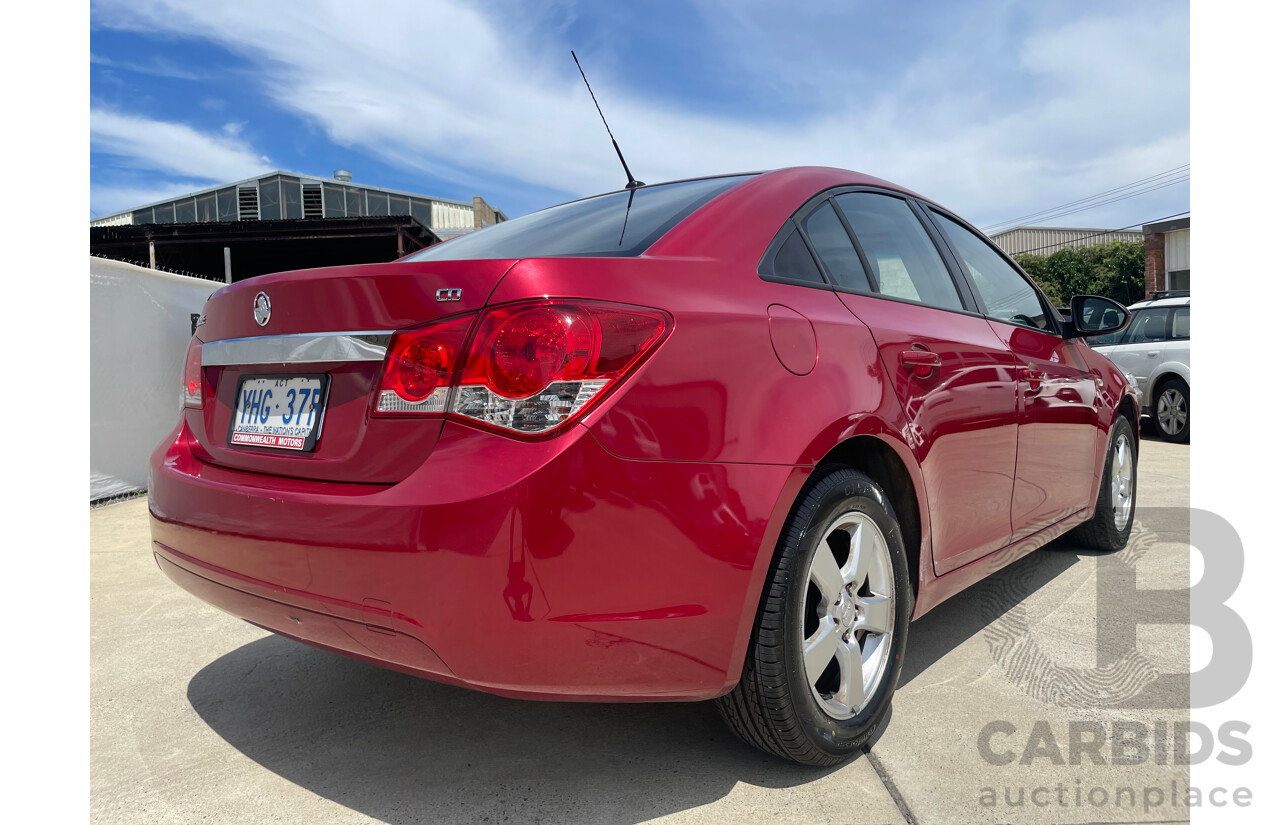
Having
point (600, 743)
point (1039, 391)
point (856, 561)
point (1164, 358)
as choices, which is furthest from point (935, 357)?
point (1164, 358)

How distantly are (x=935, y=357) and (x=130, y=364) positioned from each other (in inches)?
221

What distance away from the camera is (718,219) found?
2.04 meters

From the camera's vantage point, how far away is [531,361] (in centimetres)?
158

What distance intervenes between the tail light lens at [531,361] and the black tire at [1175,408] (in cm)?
964

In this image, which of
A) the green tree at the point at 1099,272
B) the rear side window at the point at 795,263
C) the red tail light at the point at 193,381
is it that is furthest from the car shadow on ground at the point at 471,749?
the green tree at the point at 1099,272

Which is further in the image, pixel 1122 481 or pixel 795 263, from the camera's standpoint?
pixel 1122 481

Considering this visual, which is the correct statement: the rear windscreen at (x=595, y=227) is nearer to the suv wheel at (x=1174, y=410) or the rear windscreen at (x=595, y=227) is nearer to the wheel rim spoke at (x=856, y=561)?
the wheel rim spoke at (x=856, y=561)

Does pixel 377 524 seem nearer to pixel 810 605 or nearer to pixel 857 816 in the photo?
pixel 810 605

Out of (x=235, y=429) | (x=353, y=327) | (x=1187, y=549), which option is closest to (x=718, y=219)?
(x=353, y=327)

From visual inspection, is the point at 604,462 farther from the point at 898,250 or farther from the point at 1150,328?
the point at 1150,328

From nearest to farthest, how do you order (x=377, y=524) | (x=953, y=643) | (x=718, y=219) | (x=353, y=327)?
1. (x=377, y=524)
2. (x=353, y=327)
3. (x=718, y=219)
4. (x=953, y=643)

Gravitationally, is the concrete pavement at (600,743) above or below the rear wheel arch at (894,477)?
below

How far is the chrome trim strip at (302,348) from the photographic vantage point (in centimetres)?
174

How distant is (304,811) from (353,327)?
110cm
